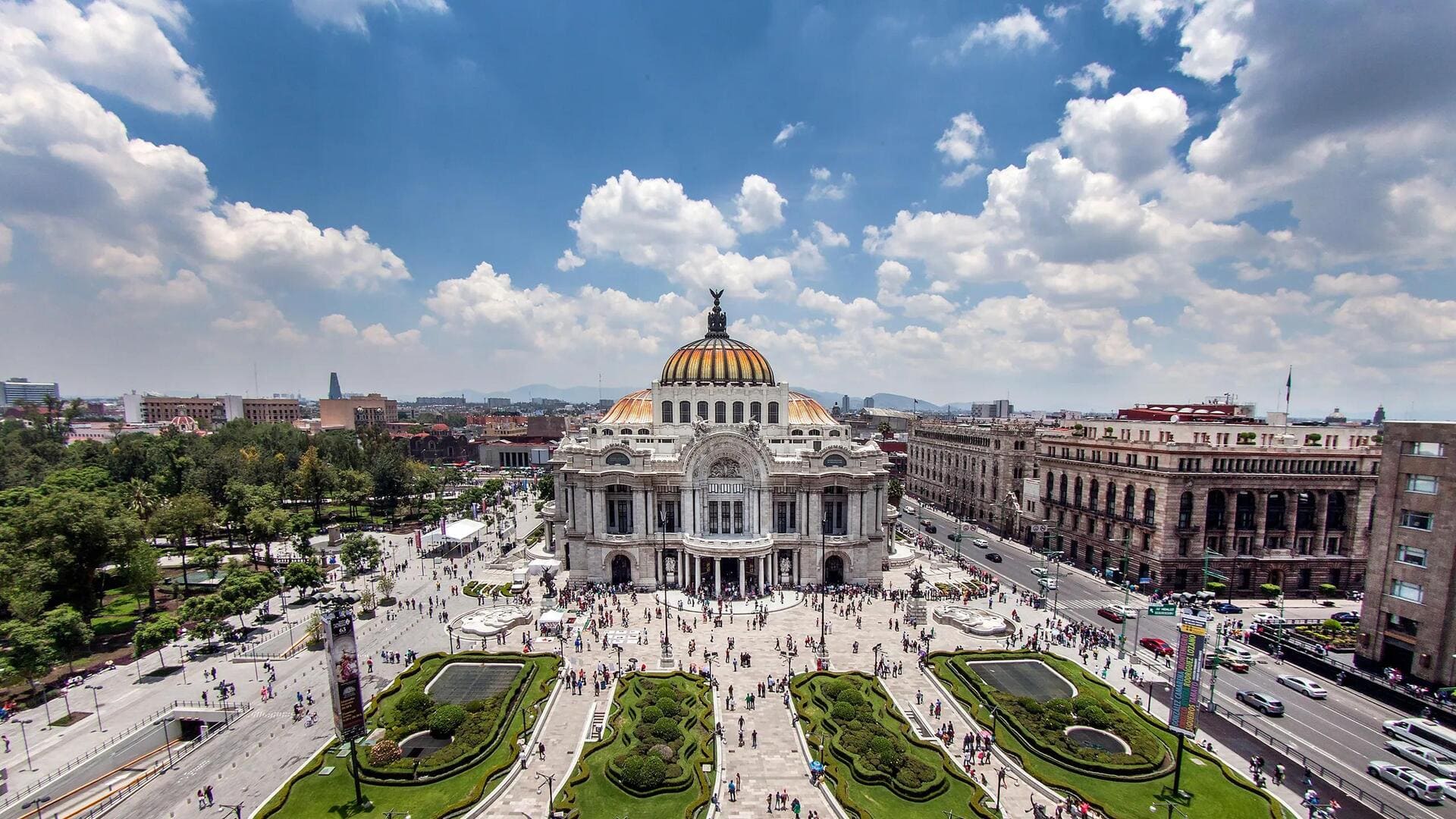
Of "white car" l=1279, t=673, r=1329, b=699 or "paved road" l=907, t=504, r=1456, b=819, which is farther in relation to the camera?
"white car" l=1279, t=673, r=1329, b=699

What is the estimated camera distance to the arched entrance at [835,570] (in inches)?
2596

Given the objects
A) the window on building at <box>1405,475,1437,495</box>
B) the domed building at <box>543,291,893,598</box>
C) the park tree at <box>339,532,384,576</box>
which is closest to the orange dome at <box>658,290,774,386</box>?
the domed building at <box>543,291,893,598</box>

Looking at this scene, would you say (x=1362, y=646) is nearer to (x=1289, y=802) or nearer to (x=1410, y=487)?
(x=1410, y=487)

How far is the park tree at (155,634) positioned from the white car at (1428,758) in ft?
257

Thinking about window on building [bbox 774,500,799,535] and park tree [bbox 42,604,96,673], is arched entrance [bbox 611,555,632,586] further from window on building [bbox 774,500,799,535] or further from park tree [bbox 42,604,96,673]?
park tree [bbox 42,604,96,673]

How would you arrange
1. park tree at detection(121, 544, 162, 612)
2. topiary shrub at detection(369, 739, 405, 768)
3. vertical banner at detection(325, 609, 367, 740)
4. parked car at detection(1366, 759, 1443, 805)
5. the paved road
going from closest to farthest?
vertical banner at detection(325, 609, 367, 740) < parked car at detection(1366, 759, 1443, 805) < topiary shrub at detection(369, 739, 405, 768) < the paved road < park tree at detection(121, 544, 162, 612)

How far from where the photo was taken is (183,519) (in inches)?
2640

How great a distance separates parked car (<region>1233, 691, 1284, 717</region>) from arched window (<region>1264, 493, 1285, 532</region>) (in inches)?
1260

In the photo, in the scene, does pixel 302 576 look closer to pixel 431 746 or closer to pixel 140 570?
pixel 140 570

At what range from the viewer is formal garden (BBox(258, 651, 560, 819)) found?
101ft

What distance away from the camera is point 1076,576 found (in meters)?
70.8

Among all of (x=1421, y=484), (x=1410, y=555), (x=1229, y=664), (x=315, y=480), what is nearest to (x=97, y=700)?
(x=315, y=480)

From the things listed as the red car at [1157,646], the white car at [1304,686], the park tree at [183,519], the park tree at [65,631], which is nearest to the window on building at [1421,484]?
the white car at [1304,686]

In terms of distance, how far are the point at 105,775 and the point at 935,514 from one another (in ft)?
328
